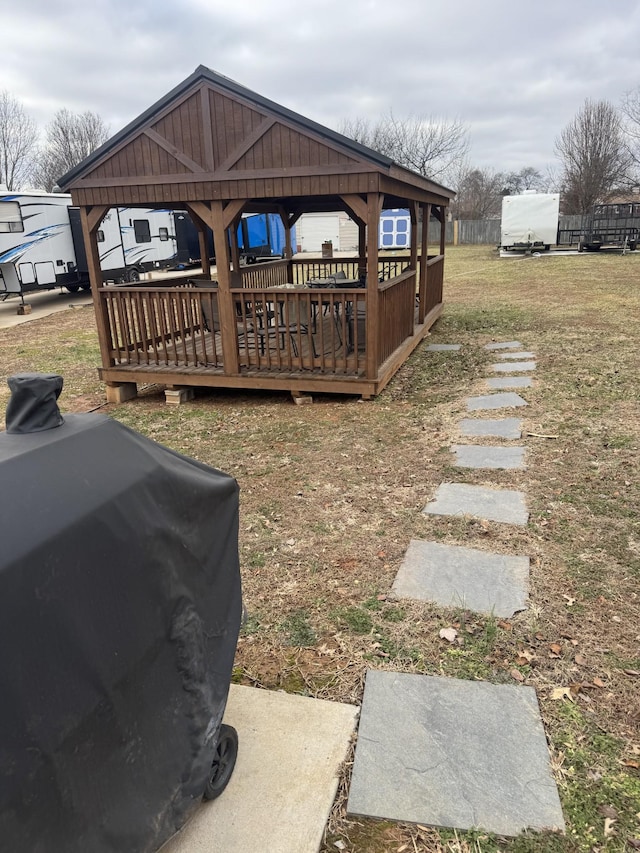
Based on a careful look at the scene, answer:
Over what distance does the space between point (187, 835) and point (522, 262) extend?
24.4m

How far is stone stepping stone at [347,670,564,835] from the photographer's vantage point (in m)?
1.98

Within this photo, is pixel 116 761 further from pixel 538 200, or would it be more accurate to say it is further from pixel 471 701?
pixel 538 200

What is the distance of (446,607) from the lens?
3.04 meters

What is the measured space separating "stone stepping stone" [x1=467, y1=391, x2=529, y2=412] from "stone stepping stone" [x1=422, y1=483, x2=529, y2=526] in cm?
209

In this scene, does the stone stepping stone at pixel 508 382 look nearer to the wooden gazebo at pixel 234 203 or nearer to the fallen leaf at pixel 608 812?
the wooden gazebo at pixel 234 203

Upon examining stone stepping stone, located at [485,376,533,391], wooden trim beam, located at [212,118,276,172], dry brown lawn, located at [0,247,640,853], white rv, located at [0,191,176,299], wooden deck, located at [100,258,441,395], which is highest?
wooden trim beam, located at [212,118,276,172]

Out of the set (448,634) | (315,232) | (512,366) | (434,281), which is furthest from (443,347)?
(315,232)

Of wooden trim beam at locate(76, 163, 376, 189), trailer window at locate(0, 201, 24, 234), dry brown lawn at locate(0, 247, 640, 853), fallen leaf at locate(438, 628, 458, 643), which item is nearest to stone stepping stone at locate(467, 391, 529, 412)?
dry brown lawn at locate(0, 247, 640, 853)

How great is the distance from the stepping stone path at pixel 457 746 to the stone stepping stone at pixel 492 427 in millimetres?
2390

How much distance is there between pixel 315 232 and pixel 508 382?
102ft

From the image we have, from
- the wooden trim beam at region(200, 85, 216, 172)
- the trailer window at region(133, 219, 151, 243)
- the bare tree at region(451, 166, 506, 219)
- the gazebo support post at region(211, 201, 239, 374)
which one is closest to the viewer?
the wooden trim beam at region(200, 85, 216, 172)

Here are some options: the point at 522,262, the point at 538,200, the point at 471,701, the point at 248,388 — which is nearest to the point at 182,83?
the point at 248,388

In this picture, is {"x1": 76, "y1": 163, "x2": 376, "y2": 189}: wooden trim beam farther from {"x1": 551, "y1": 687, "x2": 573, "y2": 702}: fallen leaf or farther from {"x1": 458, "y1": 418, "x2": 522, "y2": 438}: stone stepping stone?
{"x1": 551, "y1": 687, "x2": 573, "y2": 702}: fallen leaf

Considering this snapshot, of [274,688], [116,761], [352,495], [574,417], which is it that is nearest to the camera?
[116,761]
